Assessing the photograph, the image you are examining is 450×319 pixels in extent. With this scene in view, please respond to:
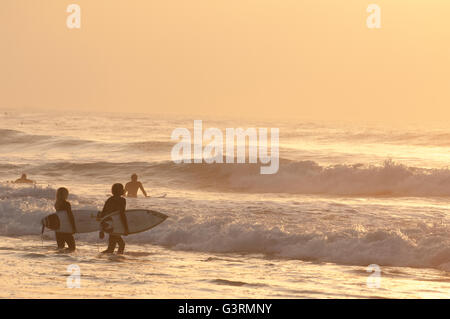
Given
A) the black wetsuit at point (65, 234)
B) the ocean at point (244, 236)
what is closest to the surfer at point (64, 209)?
the black wetsuit at point (65, 234)

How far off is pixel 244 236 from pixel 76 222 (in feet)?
11.9

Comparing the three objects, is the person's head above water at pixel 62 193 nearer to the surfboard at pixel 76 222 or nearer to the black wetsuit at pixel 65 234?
the black wetsuit at pixel 65 234

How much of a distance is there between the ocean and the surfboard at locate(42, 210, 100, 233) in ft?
1.50

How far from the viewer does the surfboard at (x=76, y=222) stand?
12.7 meters

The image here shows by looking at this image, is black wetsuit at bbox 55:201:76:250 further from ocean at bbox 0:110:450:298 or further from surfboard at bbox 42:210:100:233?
ocean at bbox 0:110:450:298

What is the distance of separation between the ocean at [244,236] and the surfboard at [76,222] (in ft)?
1.50

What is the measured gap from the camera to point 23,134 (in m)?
54.2

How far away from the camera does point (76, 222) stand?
46.0ft

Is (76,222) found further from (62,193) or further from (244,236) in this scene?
(244,236)

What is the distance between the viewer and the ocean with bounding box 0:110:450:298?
386 inches

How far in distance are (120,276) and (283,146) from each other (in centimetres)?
3790

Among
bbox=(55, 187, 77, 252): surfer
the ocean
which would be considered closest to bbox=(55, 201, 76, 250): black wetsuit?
bbox=(55, 187, 77, 252): surfer
